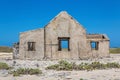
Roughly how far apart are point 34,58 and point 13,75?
14876mm

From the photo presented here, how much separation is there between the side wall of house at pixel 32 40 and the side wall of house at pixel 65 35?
53cm

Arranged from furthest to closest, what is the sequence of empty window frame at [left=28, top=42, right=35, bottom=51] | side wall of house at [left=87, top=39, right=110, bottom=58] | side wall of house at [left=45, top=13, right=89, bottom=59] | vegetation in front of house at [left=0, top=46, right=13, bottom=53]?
1. vegetation in front of house at [left=0, top=46, right=13, bottom=53]
2. side wall of house at [left=87, top=39, right=110, bottom=58]
3. empty window frame at [left=28, top=42, right=35, bottom=51]
4. side wall of house at [left=45, top=13, right=89, bottom=59]

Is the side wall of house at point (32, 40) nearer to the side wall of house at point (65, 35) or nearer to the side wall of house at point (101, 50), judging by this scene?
the side wall of house at point (65, 35)

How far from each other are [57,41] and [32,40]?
2.46 metres

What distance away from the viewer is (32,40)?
3462cm

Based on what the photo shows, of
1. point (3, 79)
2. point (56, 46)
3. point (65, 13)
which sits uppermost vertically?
point (65, 13)

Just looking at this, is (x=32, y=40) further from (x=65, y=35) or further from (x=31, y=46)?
(x=65, y=35)

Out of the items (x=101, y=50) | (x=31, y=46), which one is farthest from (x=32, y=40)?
(x=101, y=50)

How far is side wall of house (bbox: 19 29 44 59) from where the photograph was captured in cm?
3447

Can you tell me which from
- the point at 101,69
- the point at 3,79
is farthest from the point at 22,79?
the point at 101,69

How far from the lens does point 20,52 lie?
115 feet

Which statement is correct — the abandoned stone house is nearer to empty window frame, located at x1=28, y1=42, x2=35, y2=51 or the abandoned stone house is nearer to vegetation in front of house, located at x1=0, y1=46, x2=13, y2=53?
empty window frame, located at x1=28, y1=42, x2=35, y2=51

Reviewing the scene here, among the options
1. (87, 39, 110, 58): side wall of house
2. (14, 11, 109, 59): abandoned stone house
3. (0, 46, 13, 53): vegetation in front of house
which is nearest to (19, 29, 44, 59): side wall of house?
(14, 11, 109, 59): abandoned stone house

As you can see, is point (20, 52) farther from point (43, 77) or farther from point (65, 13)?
point (43, 77)
